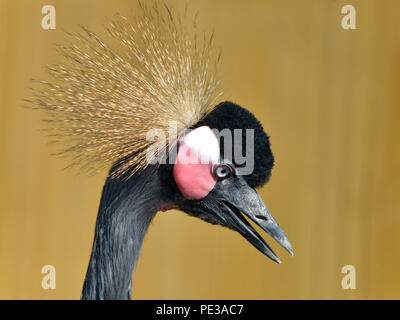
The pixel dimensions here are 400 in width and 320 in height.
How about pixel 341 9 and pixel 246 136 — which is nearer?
pixel 246 136

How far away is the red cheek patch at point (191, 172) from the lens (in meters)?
1.25

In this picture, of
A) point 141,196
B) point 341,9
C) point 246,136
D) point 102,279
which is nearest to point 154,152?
point 141,196

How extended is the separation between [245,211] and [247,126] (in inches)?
8.1

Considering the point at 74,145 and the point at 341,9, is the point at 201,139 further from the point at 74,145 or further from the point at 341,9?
the point at 341,9

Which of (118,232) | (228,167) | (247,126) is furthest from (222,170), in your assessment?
(118,232)

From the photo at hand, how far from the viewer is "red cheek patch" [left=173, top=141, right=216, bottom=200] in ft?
4.09

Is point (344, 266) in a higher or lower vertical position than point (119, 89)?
lower

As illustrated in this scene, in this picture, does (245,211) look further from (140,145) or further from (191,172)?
(140,145)

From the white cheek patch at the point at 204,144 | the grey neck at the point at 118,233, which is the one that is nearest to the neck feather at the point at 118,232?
the grey neck at the point at 118,233

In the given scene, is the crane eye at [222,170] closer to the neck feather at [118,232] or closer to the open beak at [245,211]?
the open beak at [245,211]

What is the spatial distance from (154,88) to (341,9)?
1.57 meters

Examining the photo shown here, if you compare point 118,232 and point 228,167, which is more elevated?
point 228,167

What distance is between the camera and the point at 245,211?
1267mm

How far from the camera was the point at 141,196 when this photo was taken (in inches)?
50.0
